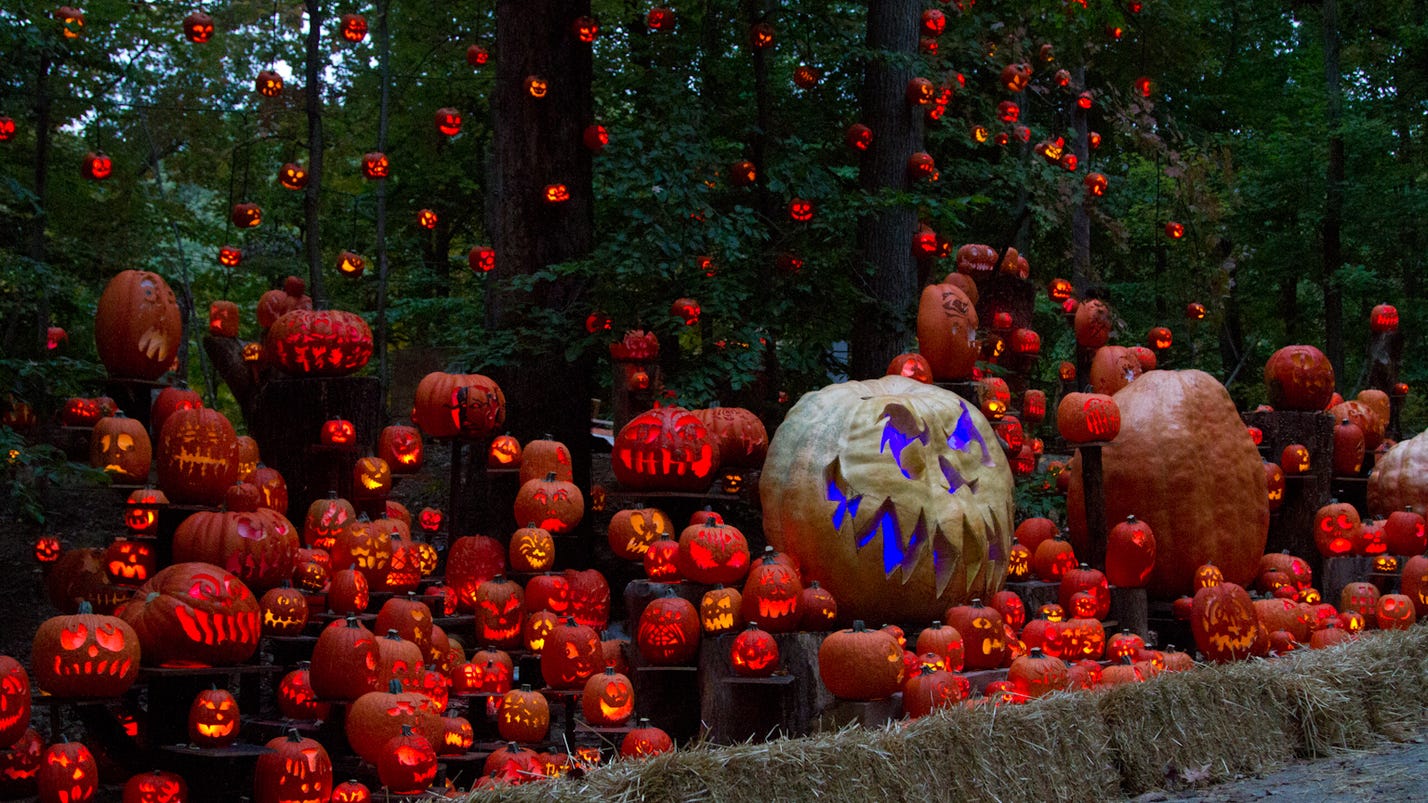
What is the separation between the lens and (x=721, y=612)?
6.21 meters

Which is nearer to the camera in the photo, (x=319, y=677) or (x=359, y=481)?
(x=319, y=677)

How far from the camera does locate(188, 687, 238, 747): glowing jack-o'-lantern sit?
511cm

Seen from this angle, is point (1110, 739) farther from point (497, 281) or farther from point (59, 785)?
point (497, 281)

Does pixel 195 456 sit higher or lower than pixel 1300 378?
lower

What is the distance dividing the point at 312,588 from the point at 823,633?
2.60m

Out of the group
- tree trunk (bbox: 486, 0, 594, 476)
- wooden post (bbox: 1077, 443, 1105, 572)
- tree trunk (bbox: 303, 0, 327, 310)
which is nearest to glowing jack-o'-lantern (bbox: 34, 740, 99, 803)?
tree trunk (bbox: 486, 0, 594, 476)

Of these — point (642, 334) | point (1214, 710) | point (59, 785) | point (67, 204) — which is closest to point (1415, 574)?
point (1214, 710)

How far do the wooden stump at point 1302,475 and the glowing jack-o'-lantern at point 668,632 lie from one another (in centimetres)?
507

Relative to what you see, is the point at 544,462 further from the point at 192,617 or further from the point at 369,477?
the point at 192,617

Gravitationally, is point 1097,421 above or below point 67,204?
below

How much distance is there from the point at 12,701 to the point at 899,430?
13.6ft

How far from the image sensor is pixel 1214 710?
5742 millimetres

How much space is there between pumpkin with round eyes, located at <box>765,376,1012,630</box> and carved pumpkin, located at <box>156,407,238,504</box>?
2.74 metres

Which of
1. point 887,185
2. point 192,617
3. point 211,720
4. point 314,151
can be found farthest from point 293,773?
point 887,185
